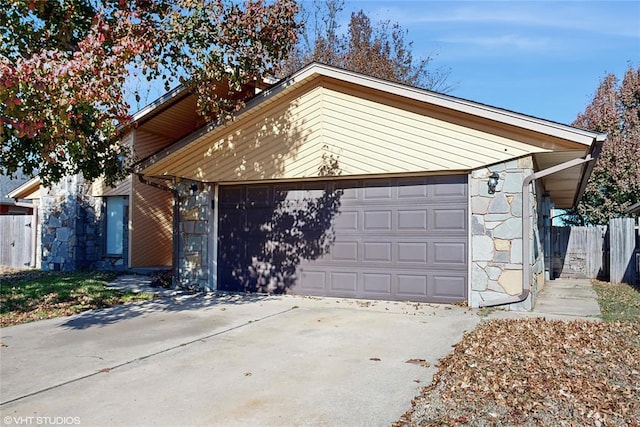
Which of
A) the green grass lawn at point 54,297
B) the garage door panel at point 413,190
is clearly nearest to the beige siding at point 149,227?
the green grass lawn at point 54,297

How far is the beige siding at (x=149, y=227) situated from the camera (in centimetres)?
1439

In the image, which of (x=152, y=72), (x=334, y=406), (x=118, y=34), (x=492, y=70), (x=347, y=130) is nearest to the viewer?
(x=334, y=406)

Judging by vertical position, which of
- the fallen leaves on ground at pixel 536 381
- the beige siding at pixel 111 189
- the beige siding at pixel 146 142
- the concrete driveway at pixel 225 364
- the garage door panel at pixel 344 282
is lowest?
the concrete driveway at pixel 225 364

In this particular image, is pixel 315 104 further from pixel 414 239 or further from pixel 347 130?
pixel 414 239

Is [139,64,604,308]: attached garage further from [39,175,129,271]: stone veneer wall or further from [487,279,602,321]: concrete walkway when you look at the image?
[39,175,129,271]: stone veneer wall

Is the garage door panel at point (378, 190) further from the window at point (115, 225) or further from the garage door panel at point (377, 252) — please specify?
the window at point (115, 225)

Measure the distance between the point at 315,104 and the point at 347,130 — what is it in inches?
34.4

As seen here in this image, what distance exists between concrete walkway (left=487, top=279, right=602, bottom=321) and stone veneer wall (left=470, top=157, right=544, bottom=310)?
1.06 feet

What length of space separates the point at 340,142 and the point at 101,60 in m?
4.33

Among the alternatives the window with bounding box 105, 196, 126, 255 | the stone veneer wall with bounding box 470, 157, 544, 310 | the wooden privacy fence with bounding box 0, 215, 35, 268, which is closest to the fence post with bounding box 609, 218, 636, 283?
the stone veneer wall with bounding box 470, 157, 544, 310

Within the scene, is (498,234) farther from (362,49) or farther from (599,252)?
(362,49)

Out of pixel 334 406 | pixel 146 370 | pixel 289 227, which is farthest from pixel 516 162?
pixel 146 370

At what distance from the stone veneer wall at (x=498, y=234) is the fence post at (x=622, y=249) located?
23.4 ft

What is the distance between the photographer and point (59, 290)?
393 inches
